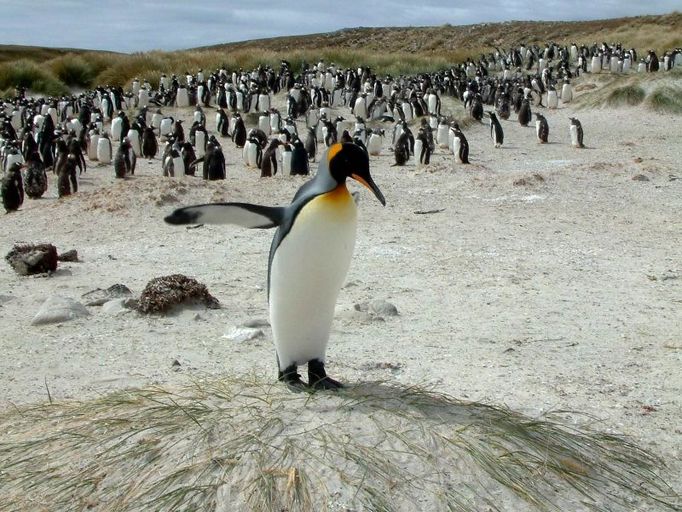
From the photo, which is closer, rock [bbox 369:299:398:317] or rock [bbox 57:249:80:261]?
rock [bbox 369:299:398:317]

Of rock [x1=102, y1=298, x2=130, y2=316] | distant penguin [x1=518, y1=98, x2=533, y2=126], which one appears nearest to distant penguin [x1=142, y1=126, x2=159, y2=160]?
distant penguin [x1=518, y1=98, x2=533, y2=126]

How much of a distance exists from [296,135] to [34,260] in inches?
388

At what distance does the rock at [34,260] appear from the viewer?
8.50 metres

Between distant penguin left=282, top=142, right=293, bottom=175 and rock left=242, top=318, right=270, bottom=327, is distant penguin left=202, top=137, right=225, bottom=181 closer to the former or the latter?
distant penguin left=282, top=142, right=293, bottom=175

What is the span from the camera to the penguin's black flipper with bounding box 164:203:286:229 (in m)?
3.81

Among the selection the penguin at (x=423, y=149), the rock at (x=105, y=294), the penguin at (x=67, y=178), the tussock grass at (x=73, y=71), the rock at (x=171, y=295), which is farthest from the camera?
the tussock grass at (x=73, y=71)

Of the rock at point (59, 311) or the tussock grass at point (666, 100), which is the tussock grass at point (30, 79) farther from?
the rock at point (59, 311)

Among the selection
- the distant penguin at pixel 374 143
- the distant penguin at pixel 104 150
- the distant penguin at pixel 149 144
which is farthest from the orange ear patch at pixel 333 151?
the distant penguin at pixel 149 144

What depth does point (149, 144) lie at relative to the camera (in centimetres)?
1861

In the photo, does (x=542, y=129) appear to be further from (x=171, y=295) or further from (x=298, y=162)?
(x=171, y=295)

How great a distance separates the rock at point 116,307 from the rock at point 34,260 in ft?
5.66

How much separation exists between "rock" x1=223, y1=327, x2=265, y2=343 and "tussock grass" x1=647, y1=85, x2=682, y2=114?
17816mm

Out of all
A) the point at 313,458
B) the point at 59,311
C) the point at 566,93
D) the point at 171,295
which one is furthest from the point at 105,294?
the point at 566,93

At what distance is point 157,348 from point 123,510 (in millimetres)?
2949
